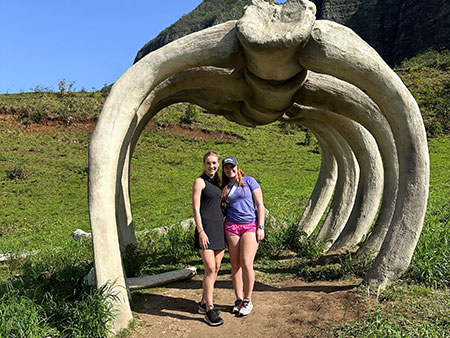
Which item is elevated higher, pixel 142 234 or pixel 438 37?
pixel 438 37

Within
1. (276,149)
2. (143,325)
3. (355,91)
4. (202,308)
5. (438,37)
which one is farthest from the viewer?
(438,37)

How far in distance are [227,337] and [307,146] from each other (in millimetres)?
27273

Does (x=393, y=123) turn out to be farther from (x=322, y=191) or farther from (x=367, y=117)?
(x=322, y=191)

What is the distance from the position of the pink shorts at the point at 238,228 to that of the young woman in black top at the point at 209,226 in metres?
0.09

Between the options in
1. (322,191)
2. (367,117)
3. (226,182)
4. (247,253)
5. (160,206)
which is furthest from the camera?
(160,206)

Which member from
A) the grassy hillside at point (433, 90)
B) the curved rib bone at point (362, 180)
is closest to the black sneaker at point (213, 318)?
the curved rib bone at point (362, 180)

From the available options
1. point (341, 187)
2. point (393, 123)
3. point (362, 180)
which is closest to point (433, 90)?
point (341, 187)

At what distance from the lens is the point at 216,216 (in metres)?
4.23

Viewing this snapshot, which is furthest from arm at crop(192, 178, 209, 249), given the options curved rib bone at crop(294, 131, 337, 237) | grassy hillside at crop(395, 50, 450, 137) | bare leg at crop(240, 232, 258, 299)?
grassy hillside at crop(395, 50, 450, 137)

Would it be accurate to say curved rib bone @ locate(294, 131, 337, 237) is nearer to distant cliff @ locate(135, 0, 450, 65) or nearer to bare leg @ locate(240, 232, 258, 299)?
bare leg @ locate(240, 232, 258, 299)

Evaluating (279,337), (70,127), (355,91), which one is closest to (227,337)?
(279,337)

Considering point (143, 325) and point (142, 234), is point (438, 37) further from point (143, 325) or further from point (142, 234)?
point (143, 325)

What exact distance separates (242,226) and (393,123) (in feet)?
6.55

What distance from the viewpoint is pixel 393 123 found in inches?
171
